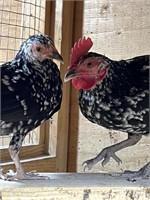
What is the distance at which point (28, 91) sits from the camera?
1.19m

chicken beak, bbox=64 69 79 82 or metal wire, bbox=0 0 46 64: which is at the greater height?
metal wire, bbox=0 0 46 64

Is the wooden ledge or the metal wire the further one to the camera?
the metal wire

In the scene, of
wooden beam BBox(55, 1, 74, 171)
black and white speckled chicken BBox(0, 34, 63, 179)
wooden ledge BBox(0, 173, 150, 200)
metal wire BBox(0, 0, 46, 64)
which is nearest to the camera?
wooden ledge BBox(0, 173, 150, 200)

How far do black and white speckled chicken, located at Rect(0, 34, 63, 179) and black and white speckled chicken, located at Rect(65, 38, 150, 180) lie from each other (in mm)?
61

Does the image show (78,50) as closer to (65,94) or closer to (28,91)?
(28,91)

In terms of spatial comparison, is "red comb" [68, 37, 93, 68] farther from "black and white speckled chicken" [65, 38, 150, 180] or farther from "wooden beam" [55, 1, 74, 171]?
"wooden beam" [55, 1, 74, 171]

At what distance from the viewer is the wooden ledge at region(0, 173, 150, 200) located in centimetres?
106

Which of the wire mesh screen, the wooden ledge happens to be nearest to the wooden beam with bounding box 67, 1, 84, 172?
the wire mesh screen

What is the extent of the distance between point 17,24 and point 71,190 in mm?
634

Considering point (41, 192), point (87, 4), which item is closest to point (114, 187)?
point (41, 192)

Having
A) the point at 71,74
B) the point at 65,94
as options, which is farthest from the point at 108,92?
the point at 65,94

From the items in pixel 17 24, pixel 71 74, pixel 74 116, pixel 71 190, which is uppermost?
pixel 17 24

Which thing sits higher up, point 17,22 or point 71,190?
point 17,22

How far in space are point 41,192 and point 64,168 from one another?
596mm
